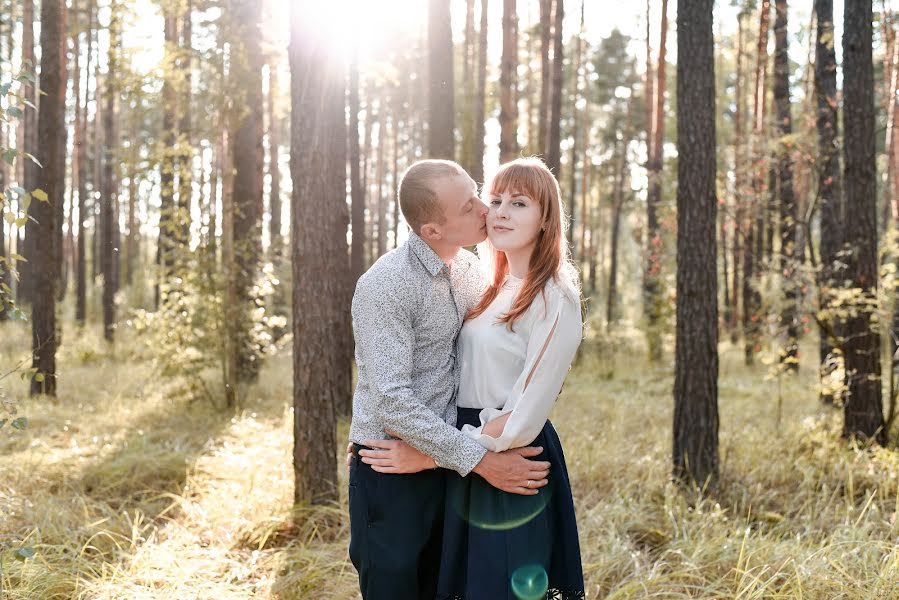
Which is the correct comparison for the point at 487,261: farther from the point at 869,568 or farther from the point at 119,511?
the point at 119,511

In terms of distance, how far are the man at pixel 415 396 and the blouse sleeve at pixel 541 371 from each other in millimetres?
83

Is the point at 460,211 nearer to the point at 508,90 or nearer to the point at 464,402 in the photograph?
the point at 464,402

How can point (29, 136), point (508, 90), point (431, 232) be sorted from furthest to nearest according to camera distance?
point (29, 136), point (508, 90), point (431, 232)

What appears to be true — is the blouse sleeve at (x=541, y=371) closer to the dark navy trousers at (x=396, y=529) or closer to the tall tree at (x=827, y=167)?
the dark navy trousers at (x=396, y=529)

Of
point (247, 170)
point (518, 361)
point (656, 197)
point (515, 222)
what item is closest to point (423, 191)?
point (515, 222)

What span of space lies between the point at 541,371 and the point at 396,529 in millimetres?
748

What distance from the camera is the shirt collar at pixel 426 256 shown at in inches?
103

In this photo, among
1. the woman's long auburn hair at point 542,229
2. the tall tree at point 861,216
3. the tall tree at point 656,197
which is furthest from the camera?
the tall tree at point 656,197

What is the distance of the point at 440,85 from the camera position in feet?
28.9

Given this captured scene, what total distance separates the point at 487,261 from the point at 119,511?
419cm

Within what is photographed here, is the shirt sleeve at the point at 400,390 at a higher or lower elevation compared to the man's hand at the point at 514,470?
higher

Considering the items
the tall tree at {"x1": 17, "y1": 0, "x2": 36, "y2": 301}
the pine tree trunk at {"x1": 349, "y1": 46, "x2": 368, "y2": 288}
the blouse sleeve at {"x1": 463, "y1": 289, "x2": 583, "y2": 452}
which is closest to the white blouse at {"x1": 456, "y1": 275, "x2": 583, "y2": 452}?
the blouse sleeve at {"x1": 463, "y1": 289, "x2": 583, "y2": 452}

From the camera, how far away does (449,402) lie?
263 centimetres

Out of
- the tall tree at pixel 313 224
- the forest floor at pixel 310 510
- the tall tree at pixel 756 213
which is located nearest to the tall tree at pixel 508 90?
the tall tree at pixel 756 213
